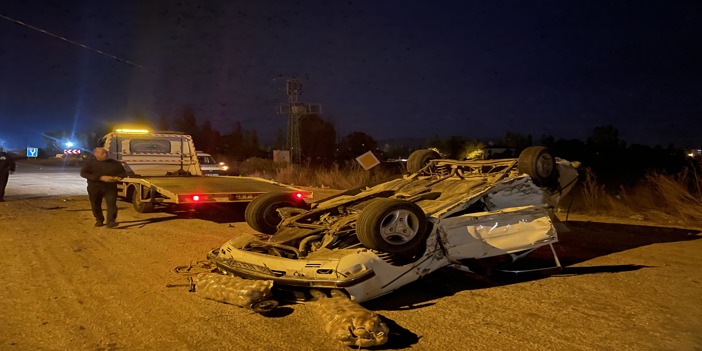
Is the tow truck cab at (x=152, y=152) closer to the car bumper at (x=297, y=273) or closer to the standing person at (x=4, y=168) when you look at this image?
the standing person at (x=4, y=168)

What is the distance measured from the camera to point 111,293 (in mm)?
5410

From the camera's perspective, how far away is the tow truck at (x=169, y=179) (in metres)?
9.73

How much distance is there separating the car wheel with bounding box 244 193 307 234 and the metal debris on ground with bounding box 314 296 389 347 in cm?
250

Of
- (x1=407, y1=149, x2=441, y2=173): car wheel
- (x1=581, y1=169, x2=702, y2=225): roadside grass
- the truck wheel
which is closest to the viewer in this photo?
(x1=407, y1=149, x2=441, y2=173): car wheel

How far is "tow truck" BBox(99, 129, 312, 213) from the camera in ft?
31.9

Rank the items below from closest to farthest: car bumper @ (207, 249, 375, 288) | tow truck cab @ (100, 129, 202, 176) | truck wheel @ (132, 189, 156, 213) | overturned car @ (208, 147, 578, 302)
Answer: car bumper @ (207, 249, 375, 288), overturned car @ (208, 147, 578, 302), truck wheel @ (132, 189, 156, 213), tow truck cab @ (100, 129, 202, 176)

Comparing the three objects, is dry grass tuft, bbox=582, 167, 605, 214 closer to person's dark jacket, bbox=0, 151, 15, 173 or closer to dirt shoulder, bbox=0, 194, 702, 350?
dirt shoulder, bbox=0, 194, 702, 350

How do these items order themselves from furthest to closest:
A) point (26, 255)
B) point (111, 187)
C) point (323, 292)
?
point (111, 187)
point (26, 255)
point (323, 292)

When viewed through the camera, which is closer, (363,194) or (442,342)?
(442,342)

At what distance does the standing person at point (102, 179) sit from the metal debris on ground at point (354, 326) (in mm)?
6681

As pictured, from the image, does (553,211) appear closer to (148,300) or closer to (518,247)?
(518,247)

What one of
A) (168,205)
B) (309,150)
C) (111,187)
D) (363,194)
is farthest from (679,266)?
(309,150)

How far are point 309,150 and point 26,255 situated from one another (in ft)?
182

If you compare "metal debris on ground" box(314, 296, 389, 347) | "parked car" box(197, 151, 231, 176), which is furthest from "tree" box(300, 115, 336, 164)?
"metal debris on ground" box(314, 296, 389, 347)
